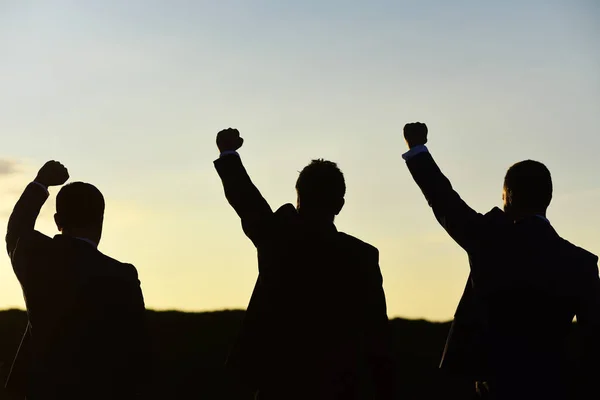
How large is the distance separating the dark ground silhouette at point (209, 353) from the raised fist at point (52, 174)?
5.60m

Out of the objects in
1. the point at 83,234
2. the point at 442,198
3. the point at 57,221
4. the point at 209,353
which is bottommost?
the point at 83,234

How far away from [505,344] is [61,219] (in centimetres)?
333

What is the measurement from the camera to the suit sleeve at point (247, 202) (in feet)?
22.7

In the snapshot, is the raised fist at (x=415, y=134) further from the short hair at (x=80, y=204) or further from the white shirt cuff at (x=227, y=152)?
the short hair at (x=80, y=204)

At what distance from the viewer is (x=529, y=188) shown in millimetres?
7137

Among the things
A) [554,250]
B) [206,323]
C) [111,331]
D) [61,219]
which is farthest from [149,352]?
[206,323]

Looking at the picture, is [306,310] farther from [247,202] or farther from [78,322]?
[78,322]

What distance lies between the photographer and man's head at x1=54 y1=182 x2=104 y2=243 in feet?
23.5

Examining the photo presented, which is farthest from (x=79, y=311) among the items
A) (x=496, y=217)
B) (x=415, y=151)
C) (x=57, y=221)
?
(x=496, y=217)

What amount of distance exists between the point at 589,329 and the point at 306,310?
2.00 meters

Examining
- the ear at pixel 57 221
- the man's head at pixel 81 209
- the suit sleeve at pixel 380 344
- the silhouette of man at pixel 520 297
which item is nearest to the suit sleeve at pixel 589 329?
the silhouette of man at pixel 520 297

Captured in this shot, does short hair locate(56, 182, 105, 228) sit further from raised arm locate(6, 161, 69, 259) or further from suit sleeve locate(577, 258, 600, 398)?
suit sleeve locate(577, 258, 600, 398)

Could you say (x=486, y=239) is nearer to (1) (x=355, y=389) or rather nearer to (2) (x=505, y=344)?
(2) (x=505, y=344)

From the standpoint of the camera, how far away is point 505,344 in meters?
6.88
